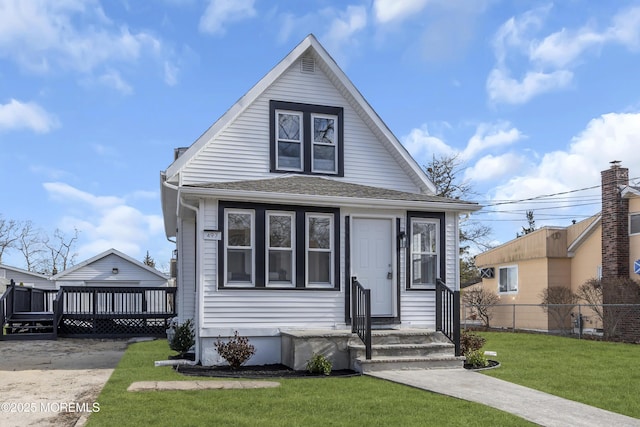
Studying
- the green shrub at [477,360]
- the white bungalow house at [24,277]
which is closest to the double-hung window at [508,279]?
the green shrub at [477,360]

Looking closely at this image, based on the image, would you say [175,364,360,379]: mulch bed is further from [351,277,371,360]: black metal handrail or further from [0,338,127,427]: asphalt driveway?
[0,338,127,427]: asphalt driveway

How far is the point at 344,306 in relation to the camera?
1203cm

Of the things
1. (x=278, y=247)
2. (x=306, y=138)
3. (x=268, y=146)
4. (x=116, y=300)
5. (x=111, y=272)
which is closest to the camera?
(x=278, y=247)

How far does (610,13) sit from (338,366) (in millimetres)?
9195

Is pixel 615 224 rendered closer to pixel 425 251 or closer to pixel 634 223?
pixel 634 223

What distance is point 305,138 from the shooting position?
13.2 metres

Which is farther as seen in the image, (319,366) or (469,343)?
(469,343)

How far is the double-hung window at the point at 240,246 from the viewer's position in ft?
37.7

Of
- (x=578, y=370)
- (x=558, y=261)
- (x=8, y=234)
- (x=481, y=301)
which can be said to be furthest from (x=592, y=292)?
(x=8, y=234)

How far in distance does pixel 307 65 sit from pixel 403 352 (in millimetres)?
6478

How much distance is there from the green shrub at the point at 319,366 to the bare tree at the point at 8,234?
42.5 metres

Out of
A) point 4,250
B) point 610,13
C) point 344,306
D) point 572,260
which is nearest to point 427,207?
point 344,306

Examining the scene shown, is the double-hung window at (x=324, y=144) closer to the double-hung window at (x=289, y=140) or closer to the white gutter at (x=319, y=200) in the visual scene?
the double-hung window at (x=289, y=140)

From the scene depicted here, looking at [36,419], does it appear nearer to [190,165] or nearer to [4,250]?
[190,165]
